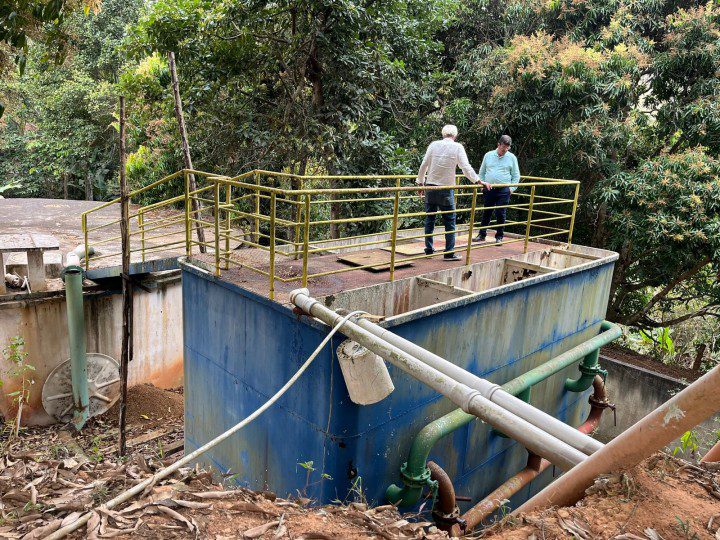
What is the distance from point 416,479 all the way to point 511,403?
2409mm

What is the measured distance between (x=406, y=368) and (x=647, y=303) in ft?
40.1

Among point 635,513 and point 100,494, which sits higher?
point 635,513

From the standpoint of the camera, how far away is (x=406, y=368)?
4020 mm

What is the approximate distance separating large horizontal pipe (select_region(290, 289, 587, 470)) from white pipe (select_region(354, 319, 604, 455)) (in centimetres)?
9

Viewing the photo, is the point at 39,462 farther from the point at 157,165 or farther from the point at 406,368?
the point at 157,165

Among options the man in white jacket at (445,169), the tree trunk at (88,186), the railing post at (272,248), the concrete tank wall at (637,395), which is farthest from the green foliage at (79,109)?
the concrete tank wall at (637,395)

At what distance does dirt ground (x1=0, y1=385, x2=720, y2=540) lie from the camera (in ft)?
9.04

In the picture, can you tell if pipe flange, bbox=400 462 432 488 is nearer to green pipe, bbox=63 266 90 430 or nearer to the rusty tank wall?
the rusty tank wall

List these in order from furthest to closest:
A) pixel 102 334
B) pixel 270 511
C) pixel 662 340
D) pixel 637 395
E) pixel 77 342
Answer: pixel 662 340 < pixel 637 395 < pixel 102 334 < pixel 77 342 < pixel 270 511

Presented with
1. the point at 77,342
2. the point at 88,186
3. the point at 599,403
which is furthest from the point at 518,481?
the point at 88,186

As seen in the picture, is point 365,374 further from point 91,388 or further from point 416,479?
point 91,388

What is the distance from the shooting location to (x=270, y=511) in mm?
3168

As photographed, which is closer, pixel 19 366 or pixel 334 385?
pixel 334 385

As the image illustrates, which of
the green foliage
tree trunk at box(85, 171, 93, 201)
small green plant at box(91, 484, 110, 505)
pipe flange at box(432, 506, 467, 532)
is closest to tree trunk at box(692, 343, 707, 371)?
pipe flange at box(432, 506, 467, 532)
